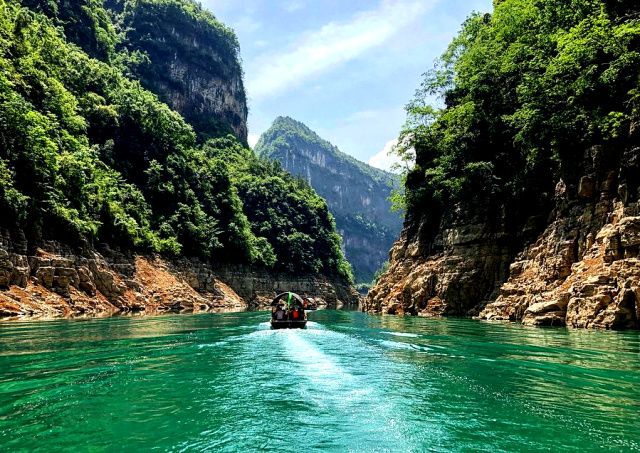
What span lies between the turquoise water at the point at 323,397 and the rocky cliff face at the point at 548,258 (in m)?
4.62

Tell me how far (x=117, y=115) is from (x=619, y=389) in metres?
72.8

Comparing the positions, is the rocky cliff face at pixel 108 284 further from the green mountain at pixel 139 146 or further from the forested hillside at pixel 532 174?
the forested hillside at pixel 532 174

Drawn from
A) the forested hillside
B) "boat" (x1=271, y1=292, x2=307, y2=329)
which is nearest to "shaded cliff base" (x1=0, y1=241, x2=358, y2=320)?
"boat" (x1=271, y1=292, x2=307, y2=329)

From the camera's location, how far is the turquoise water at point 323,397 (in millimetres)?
6730

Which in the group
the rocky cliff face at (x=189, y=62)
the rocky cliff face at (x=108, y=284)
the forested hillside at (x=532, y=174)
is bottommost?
the rocky cliff face at (x=108, y=284)

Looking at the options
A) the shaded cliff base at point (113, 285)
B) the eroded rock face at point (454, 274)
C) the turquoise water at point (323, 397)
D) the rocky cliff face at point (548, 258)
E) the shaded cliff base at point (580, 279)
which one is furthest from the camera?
the eroded rock face at point (454, 274)

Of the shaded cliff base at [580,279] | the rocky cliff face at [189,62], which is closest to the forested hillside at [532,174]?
the shaded cliff base at [580,279]

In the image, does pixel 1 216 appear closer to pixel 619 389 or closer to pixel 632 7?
pixel 619 389

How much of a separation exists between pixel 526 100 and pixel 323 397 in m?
27.5

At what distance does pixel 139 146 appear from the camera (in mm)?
71375

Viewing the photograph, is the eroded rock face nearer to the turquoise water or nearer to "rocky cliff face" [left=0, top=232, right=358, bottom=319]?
the turquoise water

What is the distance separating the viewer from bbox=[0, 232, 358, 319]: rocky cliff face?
103 feet

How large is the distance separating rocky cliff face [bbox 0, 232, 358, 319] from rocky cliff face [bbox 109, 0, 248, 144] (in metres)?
62.1

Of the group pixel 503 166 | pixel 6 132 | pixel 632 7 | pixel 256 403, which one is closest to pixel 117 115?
pixel 6 132
